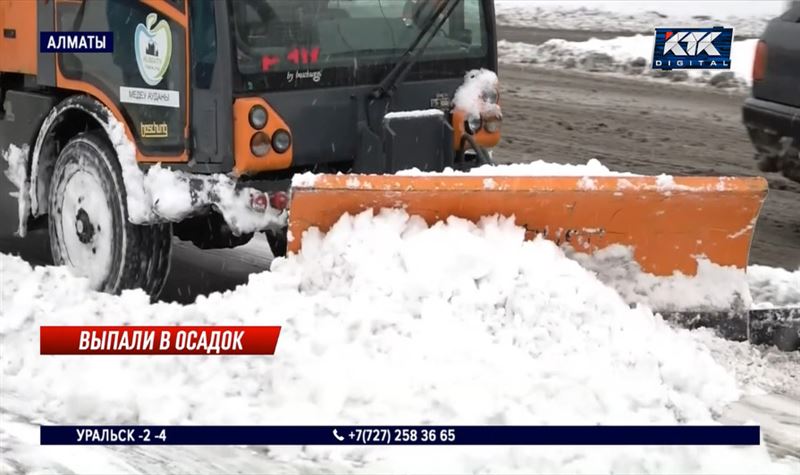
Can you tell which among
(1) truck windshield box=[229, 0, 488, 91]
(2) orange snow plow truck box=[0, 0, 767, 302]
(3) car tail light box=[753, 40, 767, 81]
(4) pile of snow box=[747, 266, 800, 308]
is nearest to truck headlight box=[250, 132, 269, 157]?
(2) orange snow plow truck box=[0, 0, 767, 302]

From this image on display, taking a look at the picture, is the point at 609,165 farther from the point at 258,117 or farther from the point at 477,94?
the point at 258,117

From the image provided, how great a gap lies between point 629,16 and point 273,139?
23199 millimetres

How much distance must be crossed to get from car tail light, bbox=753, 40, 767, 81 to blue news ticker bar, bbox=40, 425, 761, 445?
3.95 meters

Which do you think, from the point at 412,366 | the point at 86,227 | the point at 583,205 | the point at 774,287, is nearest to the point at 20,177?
the point at 86,227

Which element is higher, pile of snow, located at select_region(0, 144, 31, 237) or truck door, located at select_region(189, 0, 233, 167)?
truck door, located at select_region(189, 0, 233, 167)

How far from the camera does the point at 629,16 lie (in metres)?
27.6

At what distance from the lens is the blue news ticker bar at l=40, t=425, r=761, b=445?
14.0 ft

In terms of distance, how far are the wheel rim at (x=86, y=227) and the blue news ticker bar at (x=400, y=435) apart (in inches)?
63.6

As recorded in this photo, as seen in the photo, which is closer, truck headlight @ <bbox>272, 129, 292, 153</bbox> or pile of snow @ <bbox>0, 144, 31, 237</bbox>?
truck headlight @ <bbox>272, 129, 292, 153</bbox>
